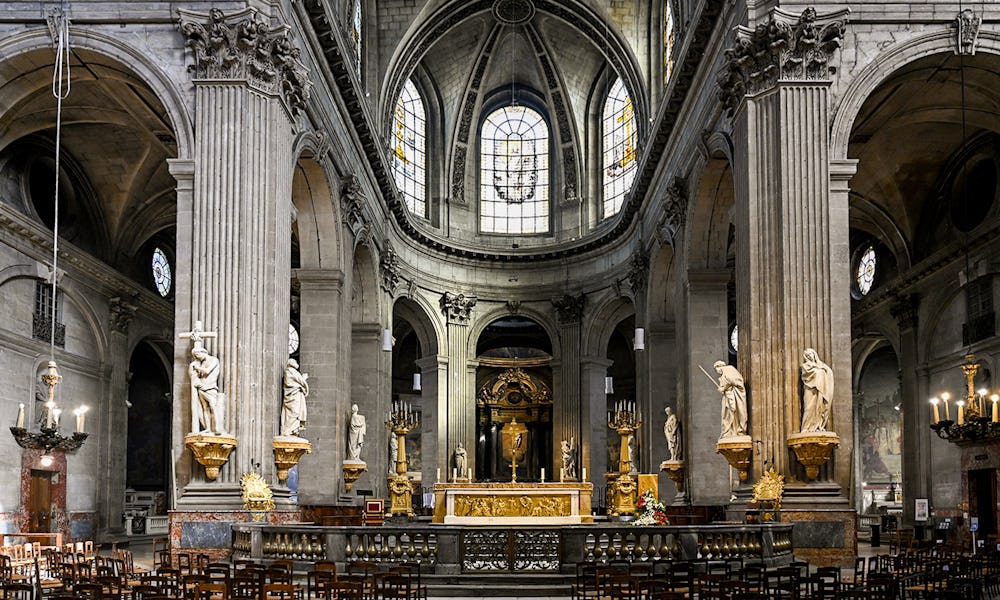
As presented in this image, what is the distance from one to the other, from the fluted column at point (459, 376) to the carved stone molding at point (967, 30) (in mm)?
26628

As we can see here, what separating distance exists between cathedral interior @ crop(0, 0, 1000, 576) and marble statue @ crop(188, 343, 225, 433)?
0.05 m

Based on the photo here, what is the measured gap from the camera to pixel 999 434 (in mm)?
27938

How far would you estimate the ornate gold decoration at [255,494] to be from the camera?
21.0 metres

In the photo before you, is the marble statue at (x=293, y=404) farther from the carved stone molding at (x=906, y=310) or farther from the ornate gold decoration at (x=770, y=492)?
the carved stone molding at (x=906, y=310)

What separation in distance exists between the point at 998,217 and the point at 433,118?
24621 mm

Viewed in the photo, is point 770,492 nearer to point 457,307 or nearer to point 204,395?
point 204,395

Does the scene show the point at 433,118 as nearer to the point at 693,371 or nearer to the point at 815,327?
the point at 693,371

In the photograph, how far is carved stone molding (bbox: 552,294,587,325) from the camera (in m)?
46.2

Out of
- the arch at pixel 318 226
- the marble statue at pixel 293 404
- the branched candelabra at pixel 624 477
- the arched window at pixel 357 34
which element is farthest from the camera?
the arched window at pixel 357 34

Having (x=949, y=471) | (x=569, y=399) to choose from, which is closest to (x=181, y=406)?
(x=949, y=471)

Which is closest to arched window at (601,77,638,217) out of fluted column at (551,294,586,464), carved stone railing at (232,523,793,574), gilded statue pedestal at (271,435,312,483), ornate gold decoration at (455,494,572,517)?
fluted column at (551,294,586,464)

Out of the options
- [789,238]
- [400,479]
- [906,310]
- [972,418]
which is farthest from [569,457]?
[789,238]

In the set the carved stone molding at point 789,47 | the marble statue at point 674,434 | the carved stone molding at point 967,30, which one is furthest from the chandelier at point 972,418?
the carved stone molding at point 789,47

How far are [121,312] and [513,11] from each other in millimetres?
19396
